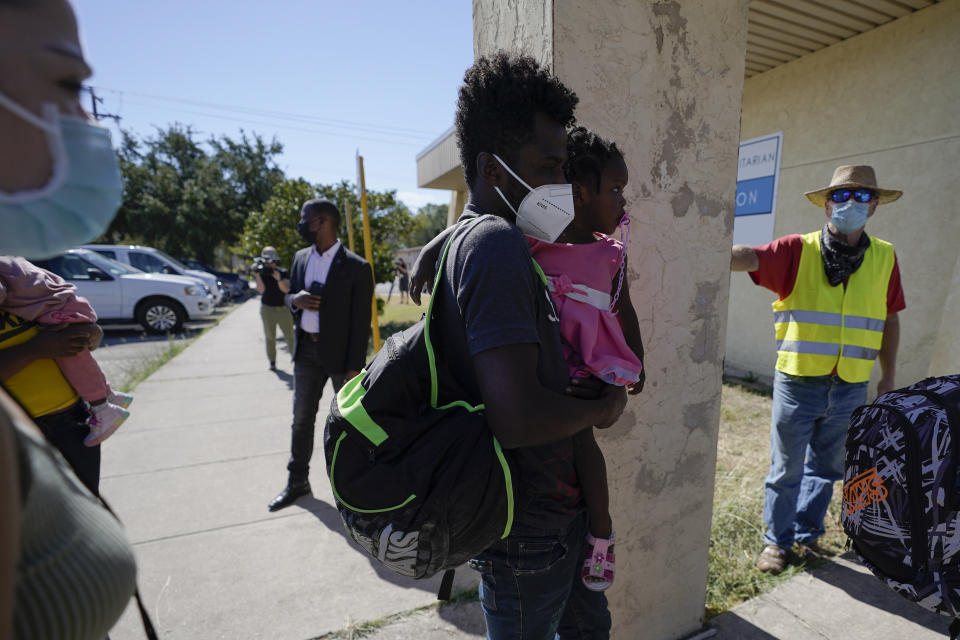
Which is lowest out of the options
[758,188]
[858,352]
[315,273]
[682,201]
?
[858,352]

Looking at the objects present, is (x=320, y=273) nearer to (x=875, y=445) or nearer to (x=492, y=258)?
(x=492, y=258)

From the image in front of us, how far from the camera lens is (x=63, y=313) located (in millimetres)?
2037

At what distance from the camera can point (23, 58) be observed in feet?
1.86

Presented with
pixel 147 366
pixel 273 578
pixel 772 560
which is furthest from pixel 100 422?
pixel 147 366

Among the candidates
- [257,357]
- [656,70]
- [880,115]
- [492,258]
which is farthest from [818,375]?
[257,357]

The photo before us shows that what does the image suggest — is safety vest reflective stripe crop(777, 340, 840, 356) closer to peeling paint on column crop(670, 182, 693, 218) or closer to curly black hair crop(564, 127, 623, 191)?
peeling paint on column crop(670, 182, 693, 218)

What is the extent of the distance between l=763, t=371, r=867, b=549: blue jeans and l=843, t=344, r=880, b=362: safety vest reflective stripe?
5.9 inches

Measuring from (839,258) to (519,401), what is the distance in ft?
8.44

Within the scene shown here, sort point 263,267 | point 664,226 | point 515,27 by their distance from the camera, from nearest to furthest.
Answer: point 515,27 < point 664,226 < point 263,267

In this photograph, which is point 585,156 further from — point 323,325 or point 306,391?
point 306,391

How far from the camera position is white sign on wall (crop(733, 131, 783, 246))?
19.9ft

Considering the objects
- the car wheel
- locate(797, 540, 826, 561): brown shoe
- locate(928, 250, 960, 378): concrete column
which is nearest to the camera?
locate(797, 540, 826, 561): brown shoe

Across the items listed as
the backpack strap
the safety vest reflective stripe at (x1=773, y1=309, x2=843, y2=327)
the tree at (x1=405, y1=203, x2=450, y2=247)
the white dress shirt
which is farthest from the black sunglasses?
the tree at (x1=405, y1=203, x2=450, y2=247)

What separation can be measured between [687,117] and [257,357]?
8.29 m
